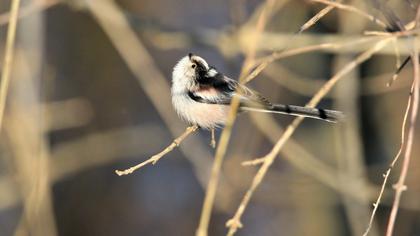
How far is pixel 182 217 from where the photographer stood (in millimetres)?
7594

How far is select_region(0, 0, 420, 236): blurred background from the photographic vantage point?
13.2 ft

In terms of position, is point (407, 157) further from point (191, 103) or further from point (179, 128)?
point (179, 128)

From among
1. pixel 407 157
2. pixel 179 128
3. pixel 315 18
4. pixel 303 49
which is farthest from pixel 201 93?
pixel 407 157

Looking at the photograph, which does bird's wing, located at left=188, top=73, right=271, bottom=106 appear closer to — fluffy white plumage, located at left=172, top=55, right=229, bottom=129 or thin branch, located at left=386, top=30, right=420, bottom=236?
fluffy white plumage, located at left=172, top=55, right=229, bottom=129

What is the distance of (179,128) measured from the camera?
4699 millimetres

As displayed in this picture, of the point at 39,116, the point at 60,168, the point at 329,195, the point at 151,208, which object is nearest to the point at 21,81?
the point at 39,116

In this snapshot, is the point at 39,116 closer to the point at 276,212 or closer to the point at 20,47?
the point at 20,47

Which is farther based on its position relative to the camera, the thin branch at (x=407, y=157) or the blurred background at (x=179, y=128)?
the blurred background at (x=179, y=128)

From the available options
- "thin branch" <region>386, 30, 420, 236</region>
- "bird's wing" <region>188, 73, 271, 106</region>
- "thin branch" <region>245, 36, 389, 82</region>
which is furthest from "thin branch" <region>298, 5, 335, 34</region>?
"bird's wing" <region>188, 73, 271, 106</region>

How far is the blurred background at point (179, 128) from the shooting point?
4035mm

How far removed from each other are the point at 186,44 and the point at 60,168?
1962 millimetres

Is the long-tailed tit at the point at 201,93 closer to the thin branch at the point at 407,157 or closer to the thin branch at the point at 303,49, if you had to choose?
the thin branch at the point at 303,49

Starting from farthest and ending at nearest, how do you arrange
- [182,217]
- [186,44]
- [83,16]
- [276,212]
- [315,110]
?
1. [83,16]
2. [182,217]
3. [276,212]
4. [186,44]
5. [315,110]

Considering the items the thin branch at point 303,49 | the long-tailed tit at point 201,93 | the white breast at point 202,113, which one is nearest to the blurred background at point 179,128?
the thin branch at point 303,49
